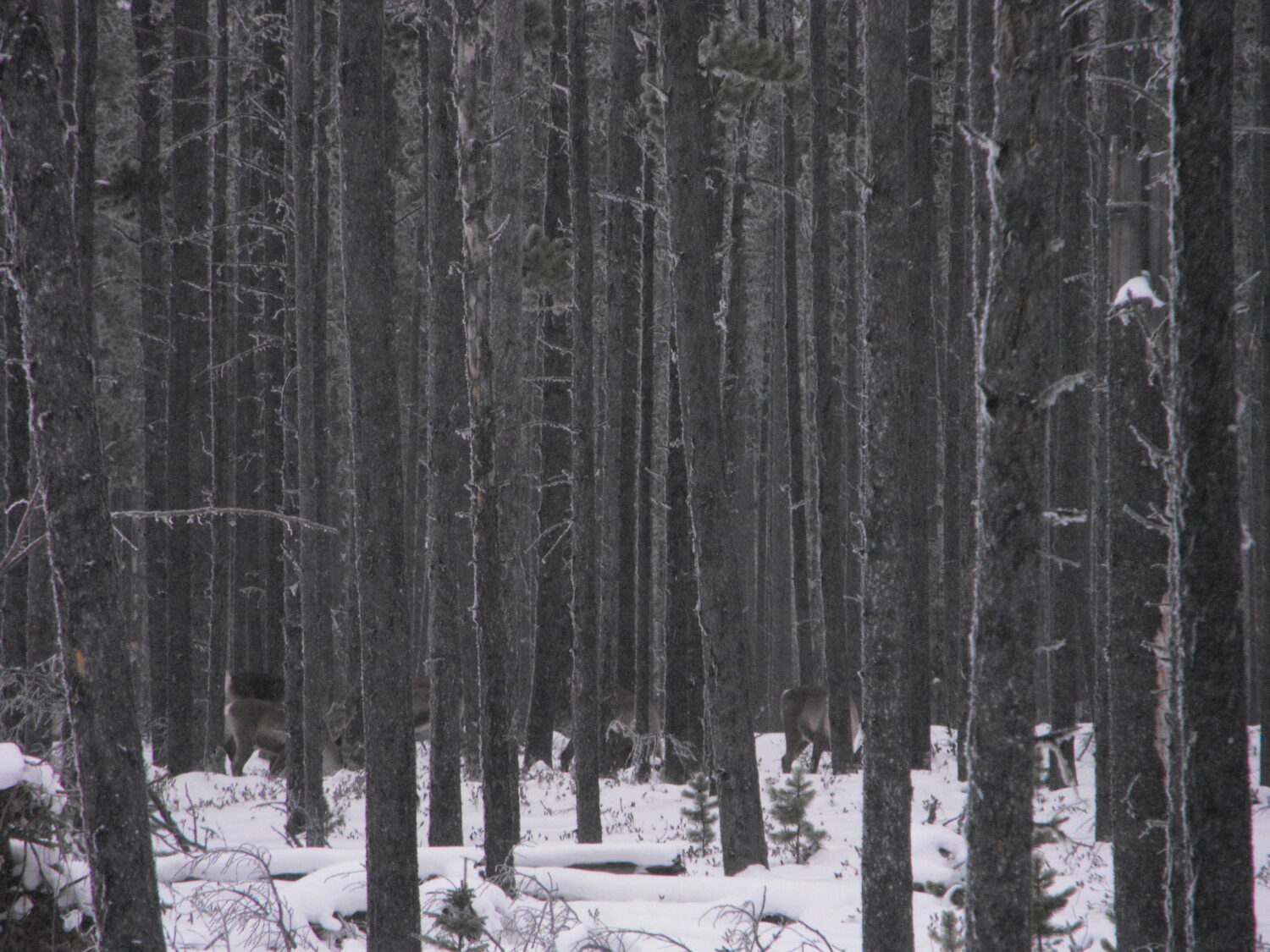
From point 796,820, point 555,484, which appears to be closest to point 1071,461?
point 555,484

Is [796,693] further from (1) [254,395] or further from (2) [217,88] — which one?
(2) [217,88]

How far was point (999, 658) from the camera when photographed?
4.85 metres

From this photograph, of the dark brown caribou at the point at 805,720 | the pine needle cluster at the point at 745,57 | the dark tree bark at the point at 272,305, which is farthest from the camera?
the dark brown caribou at the point at 805,720

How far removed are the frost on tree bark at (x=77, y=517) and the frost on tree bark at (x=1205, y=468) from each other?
4.84 metres

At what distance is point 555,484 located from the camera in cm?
1645

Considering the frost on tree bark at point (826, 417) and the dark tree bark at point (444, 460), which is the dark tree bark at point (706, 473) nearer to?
the dark tree bark at point (444, 460)

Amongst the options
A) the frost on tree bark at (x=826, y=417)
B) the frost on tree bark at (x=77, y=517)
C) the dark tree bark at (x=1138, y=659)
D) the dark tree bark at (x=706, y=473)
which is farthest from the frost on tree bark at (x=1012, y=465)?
the frost on tree bark at (x=826, y=417)

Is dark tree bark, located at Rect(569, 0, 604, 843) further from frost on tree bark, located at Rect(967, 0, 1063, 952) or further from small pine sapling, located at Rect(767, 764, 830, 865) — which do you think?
frost on tree bark, located at Rect(967, 0, 1063, 952)

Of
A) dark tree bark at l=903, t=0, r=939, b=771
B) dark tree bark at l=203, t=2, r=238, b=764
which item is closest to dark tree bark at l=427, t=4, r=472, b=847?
dark tree bark at l=903, t=0, r=939, b=771

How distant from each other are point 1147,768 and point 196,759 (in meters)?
14.2

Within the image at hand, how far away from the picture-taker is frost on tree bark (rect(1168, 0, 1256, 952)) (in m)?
Answer: 5.05

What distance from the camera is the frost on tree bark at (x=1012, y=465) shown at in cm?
470

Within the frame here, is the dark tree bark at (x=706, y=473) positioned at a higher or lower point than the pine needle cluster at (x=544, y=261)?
lower

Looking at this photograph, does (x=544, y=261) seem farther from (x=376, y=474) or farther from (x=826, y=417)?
(x=376, y=474)
